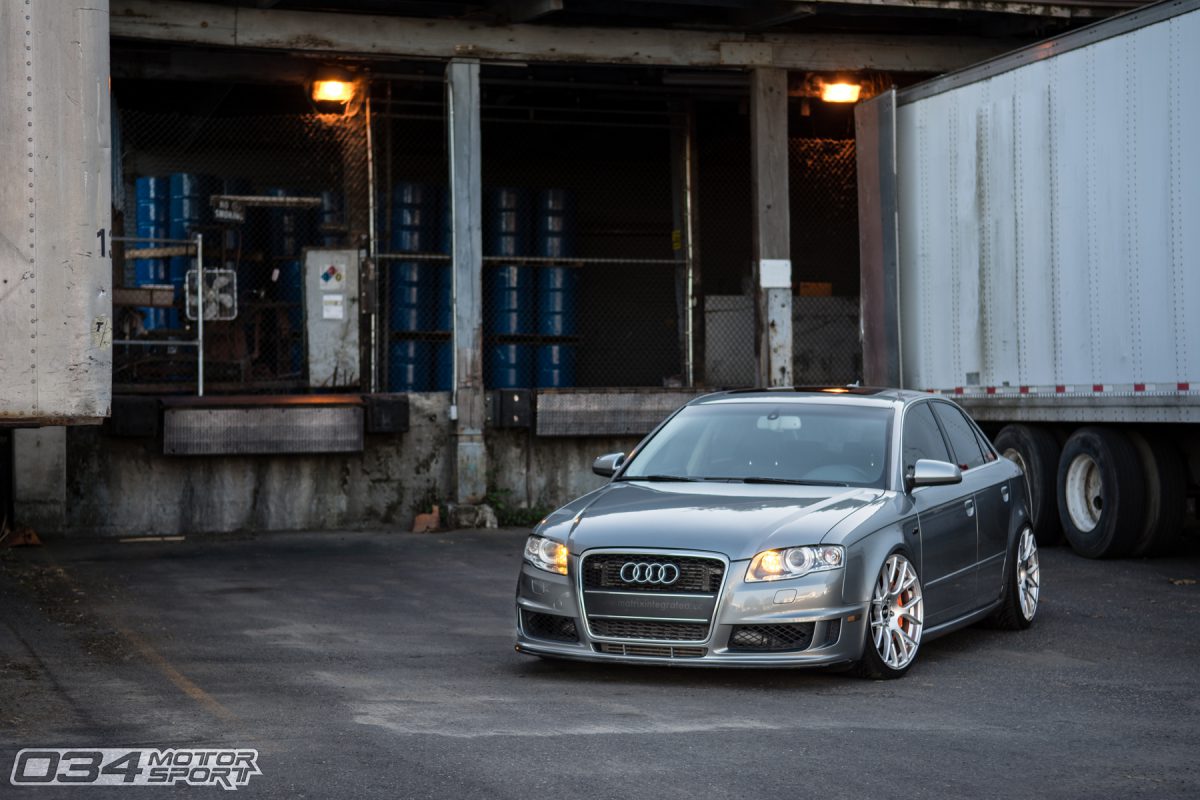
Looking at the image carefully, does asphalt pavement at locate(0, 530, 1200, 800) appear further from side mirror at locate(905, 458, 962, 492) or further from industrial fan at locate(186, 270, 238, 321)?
industrial fan at locate(186, 270, 238, 321)

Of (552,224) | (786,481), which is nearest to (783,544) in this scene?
(786,481)

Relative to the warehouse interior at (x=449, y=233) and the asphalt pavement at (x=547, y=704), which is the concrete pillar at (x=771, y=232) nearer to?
the warehouse interior at (x=449, y=233)

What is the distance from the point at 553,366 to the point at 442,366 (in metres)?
1.39

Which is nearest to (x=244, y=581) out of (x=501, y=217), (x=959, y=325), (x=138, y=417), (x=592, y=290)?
(x=138, y=417)

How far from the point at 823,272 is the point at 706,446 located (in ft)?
52.5

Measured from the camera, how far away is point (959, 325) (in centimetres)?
1529

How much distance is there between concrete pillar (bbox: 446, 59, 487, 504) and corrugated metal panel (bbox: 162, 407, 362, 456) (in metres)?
1.16

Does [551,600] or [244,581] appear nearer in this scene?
[551,600]

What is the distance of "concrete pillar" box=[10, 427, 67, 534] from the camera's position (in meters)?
15.9

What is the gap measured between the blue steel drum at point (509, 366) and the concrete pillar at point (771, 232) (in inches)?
155

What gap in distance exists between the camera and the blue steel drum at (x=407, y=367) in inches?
807

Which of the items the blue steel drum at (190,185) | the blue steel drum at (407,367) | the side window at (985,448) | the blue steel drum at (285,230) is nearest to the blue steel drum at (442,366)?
the blue steel drum at (407,367)

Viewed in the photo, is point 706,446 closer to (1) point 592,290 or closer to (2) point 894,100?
(2) point 894,100

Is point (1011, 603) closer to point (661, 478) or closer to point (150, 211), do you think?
point (661, 478)
